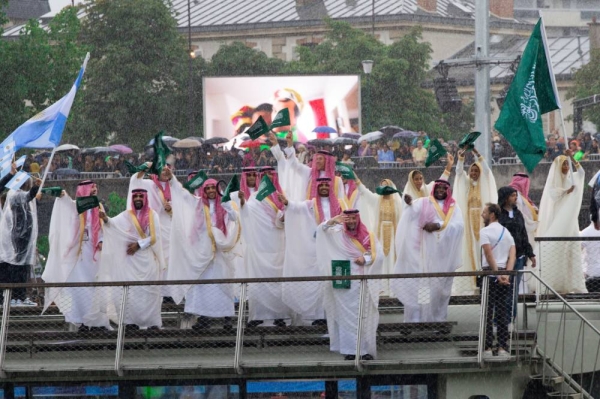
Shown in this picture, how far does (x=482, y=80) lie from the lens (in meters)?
23.2

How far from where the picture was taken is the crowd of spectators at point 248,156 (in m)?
42.7

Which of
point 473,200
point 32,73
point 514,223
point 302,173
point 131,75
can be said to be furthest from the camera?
point 131,75

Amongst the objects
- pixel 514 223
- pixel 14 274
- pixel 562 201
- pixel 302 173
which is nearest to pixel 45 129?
pixel 14 274

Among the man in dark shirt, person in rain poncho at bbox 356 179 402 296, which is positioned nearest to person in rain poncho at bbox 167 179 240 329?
person in rain poncho at bbox 356 179 402 296

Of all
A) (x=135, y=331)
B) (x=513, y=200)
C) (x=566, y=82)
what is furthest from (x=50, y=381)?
(x=566, y=82)

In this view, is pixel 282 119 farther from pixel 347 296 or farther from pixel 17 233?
pixel 17 233

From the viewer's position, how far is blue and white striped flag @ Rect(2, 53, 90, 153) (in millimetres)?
19938

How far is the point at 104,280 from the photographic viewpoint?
1955 cm

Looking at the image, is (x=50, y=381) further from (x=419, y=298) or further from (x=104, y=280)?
(x=419, y=298)

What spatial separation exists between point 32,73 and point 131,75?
11180mm

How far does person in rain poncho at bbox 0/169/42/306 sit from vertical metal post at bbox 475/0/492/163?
Result: 6304 millimetres

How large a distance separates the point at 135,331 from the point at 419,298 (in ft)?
10.3

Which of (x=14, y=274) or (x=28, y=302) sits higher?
(x=14, y=274)

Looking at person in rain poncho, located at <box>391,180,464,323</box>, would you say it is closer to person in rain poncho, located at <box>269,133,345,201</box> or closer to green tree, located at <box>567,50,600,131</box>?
person in rain poncho, located at <box>269,133,345,201</box>
